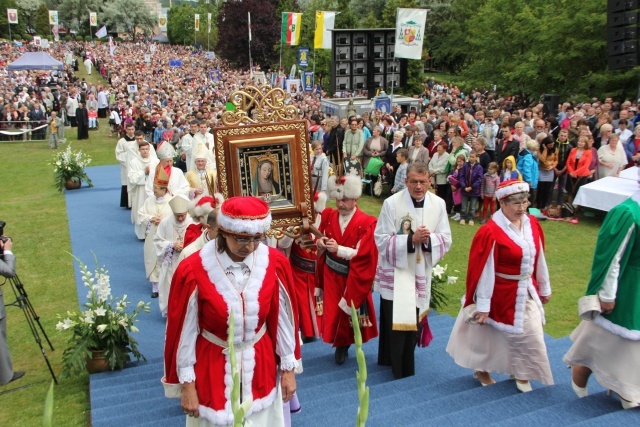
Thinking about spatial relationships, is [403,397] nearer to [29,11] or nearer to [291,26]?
[291,26]

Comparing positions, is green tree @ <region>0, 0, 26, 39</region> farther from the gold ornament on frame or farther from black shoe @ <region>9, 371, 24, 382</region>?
the gold ornament on frame

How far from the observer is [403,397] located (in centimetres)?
561

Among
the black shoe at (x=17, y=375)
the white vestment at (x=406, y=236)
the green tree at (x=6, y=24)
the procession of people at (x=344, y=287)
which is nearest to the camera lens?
the procession of people at (x=344, y=287)

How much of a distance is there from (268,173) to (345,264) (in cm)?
132

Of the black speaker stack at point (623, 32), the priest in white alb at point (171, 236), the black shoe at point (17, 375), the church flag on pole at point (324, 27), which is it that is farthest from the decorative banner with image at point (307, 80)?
the black shoe at point (17, 375)

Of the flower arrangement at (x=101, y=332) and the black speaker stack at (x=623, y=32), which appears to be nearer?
the flower arrangement at (x=101, y=332)

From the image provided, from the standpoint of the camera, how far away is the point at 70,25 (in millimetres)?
97938

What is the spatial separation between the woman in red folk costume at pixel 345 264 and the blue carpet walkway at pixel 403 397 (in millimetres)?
457

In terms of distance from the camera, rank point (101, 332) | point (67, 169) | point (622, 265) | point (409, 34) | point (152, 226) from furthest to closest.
→ 1. point (409, 34)
2. point (67, 169)
3. point (152, 226)
4. point (101, 332)
5. point (622, 265)

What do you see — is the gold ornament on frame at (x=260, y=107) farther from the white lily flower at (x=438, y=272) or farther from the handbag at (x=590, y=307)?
the white lily flower at (x=438, y=272)

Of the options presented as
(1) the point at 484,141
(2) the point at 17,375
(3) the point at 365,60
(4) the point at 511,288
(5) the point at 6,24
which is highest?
(5) the point at 6,24

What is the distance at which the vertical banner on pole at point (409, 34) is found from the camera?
18.8m

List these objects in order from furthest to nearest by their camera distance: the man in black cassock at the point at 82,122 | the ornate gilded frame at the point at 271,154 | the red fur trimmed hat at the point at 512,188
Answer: the man in black cassock at the point at 82,122 → the ornate gilded frame at the point at 271,154 → the red fur trimmed hat at the point at 512,188

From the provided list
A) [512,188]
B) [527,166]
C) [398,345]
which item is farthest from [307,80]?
[512,188]
